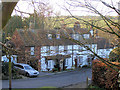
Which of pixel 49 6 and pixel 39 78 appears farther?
pixel 39 78

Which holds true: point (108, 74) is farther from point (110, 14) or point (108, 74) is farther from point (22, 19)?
point (22, 19)

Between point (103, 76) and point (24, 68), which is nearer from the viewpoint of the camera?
point (103, 76)

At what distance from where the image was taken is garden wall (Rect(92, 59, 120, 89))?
272 inches

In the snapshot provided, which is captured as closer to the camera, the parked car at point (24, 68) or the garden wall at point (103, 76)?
the garden wall at point (103, 76)

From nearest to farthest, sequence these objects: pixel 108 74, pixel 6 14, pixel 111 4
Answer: pixel 6 14, pixel 111 4, pixel 108 74

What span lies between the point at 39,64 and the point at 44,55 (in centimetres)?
41

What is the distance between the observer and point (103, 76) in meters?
7.89

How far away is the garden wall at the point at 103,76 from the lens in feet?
22.7

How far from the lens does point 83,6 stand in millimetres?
3924

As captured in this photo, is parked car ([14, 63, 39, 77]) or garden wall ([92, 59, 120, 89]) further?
parked car ([14, 63, 39, 77])

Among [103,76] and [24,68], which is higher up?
[24,68]

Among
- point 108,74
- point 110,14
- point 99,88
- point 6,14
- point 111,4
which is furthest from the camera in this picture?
point 99,88

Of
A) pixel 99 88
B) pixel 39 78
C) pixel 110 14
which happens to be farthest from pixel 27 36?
pixel 39 78

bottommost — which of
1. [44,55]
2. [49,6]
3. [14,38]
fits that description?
[44,55]
